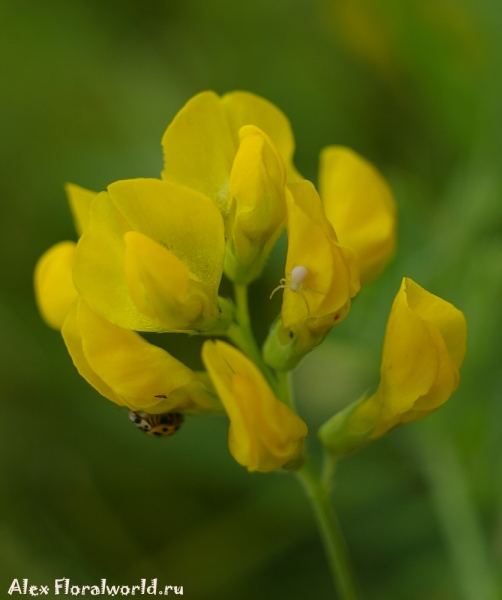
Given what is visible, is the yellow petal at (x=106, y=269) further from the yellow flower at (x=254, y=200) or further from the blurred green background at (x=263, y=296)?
the blurred green background at (x=263, y=296)

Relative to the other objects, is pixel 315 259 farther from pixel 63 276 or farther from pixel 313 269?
pixel 63 276

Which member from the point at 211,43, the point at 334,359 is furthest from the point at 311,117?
the point at 334,359

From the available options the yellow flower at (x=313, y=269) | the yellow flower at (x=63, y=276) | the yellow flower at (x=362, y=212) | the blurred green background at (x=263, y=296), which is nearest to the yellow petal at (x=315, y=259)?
the yellow flower at (x=313, y=269)

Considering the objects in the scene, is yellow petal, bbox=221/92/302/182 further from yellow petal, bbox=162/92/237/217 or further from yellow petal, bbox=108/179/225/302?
yellow petal, bbox=108/179/225/302

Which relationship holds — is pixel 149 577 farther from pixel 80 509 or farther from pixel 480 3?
pixel 480 3

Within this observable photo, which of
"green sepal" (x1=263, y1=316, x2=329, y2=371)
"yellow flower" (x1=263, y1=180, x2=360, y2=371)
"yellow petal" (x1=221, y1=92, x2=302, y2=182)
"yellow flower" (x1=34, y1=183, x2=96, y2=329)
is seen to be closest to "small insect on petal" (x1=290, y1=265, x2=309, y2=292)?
"yellow flower" (x1=263, y1=180, x2=360, y2=371)

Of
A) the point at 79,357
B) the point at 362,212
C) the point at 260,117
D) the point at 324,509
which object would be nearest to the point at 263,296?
the point at 362,212
